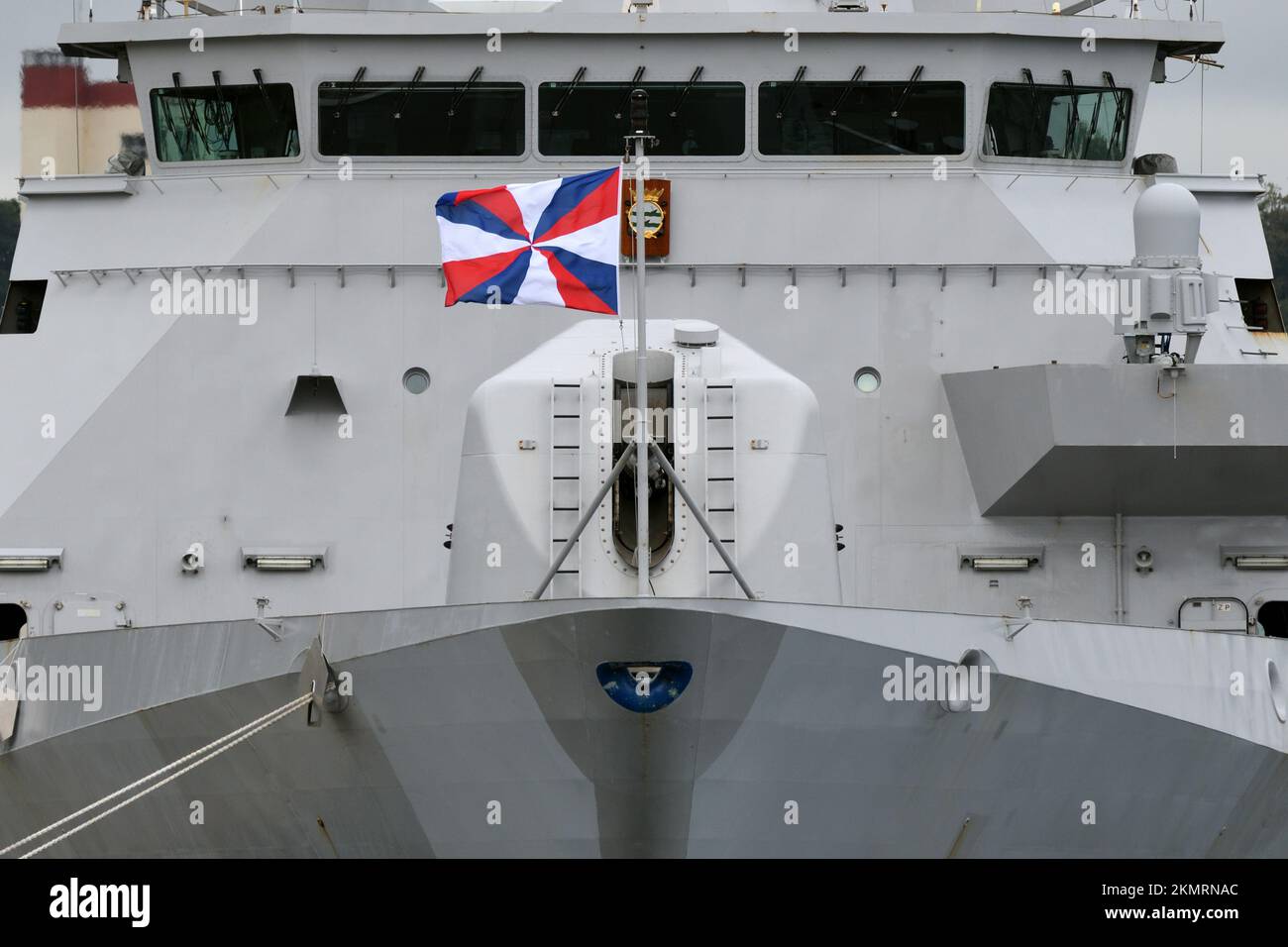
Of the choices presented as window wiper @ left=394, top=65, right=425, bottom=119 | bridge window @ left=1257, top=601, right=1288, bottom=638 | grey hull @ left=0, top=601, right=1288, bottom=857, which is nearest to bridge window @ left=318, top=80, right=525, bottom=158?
window wiper @ left=394, top=65, right=425, bottom=119

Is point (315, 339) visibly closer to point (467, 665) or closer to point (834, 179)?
point (834, 179)

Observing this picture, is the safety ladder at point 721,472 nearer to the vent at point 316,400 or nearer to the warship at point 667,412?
the warship at point 667,412

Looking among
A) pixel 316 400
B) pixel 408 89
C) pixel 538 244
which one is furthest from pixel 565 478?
pixel 408 89

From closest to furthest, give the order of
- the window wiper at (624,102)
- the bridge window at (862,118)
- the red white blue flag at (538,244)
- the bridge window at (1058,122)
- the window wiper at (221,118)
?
1. the red white blue flag at (538,244)
2. the window wiper at (624,102)
3. the bridge window at (862,118)
4. the bridge window at (1058,122)
5. the window wiper at (221,118)

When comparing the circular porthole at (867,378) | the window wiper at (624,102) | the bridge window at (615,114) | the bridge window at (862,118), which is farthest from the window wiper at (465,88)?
the circular porthole at (867,378)

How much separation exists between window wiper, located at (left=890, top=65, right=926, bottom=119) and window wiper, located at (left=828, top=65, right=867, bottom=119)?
30 centimetres

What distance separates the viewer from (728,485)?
10594 mm

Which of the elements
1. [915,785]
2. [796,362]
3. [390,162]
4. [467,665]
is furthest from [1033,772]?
[390,162]

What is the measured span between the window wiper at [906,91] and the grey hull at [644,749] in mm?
4790

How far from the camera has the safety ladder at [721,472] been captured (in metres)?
10.3

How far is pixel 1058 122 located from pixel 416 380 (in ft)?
Answer: 14.9

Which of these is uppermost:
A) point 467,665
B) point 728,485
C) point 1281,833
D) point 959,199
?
point 959,199

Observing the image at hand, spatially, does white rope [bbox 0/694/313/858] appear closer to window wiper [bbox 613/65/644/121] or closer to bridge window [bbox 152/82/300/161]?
bridge window [bbox 152/82/300/161]

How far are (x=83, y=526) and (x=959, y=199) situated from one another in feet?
19.1
